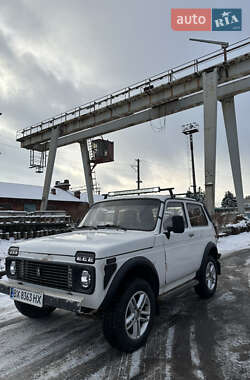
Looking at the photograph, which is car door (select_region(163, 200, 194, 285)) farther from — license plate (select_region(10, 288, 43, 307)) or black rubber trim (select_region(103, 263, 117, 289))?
license plate (select_region(10, 288, 43, 307))

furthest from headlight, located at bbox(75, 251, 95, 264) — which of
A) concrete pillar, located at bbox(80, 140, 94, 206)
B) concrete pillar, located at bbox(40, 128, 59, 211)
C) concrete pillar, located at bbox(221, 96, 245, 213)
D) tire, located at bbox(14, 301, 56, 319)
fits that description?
concrete pillar, located at bbox(80, 140, 94, 206)

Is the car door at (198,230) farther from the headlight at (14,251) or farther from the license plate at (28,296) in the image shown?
the headlight at (14,251)

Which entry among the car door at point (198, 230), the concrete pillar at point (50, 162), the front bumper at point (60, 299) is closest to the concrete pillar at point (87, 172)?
the concrete pillar at point (50, 162)

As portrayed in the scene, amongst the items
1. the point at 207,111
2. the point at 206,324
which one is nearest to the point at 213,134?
the point at 207,111

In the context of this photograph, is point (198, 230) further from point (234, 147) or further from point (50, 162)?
point (50, 162)

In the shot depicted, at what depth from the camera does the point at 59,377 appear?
2600 millimetres

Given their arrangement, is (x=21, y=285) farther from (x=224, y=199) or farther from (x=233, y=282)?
(x=224, y=199)

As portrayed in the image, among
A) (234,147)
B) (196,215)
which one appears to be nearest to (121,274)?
(196,215)

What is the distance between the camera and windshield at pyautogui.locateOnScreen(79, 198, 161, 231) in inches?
153

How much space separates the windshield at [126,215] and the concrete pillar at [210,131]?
11783 mm

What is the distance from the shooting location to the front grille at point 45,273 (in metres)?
2.98

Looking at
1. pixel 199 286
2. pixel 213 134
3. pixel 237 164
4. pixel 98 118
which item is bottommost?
pixel 199 286

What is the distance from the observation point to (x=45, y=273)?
3.16m

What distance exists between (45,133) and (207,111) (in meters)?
15.5
